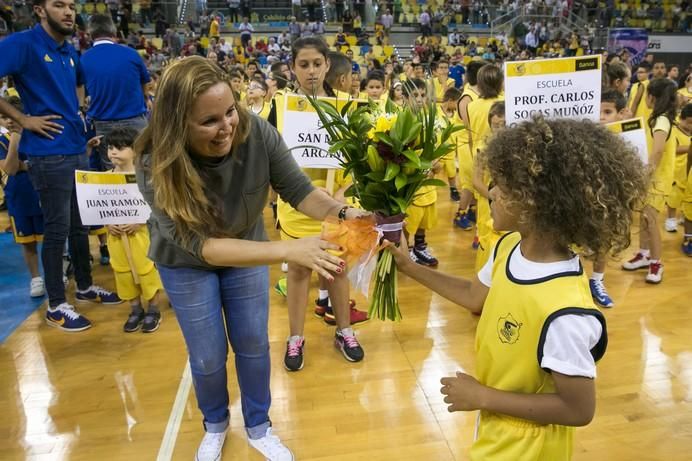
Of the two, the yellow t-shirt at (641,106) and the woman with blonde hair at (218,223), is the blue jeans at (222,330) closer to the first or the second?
the woman with blonde hair at (218,223)

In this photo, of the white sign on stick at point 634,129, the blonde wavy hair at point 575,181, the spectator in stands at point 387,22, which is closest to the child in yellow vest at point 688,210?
the white sign on stick at point 634,129

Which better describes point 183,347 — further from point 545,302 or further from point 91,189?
point 545,302

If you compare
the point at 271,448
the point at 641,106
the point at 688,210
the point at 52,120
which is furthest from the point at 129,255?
the point at 641,106

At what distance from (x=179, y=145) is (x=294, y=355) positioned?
4.92 ft

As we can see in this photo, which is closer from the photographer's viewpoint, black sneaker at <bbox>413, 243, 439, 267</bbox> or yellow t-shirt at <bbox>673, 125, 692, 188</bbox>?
black sneaker at <bbox>413, 243, 439, 267</bbox>

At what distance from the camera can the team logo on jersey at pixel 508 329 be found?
1107 mm

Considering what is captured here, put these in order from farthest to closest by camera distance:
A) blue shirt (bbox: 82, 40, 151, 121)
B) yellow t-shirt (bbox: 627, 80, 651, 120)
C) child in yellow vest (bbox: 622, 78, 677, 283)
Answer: yellow t-shirt (bbox: 627, 80, 651, 120)
blue shirt (bbox: 82, 40, 151, 121)
child in yellow vest (bbox: 622, 78, 677, 283)

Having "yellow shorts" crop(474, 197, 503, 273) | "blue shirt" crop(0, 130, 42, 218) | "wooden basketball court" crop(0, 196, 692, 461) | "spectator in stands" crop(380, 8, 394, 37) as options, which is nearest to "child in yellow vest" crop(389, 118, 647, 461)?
"wooden basketball court" crop(0, 196, 692, 461)

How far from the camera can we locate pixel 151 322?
117 inches

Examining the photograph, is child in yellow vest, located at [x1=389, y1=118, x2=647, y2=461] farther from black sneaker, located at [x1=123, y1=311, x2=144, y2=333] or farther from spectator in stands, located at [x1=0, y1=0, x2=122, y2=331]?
spectator in stands, located at [x1=0, y1=0, x2=122, y2=331]

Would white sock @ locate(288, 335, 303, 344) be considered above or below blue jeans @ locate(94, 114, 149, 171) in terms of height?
below

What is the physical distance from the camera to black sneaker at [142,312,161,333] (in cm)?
296

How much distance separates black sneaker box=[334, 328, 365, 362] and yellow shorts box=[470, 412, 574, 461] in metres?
1.40

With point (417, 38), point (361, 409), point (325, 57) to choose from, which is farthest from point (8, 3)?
point (361, 409)
